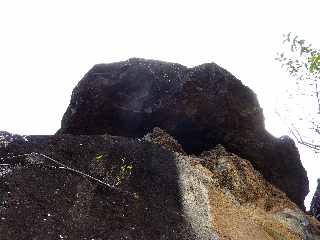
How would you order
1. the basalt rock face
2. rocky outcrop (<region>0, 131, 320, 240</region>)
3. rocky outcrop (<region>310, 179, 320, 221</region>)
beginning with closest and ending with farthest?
rocky outcrop (<region>0, 131, 320, 240</region>) < the basalt rock face < rocky outcrop (<region>310, 179, 320, 221</region>)

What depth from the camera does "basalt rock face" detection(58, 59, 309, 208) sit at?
16328mm

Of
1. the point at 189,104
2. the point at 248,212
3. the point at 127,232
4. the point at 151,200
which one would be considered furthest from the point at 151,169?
the point at 189,104

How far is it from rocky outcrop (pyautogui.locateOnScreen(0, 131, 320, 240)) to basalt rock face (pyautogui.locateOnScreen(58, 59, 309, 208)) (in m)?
2.68

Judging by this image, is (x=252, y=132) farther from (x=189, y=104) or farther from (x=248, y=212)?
(x=248, y=212)

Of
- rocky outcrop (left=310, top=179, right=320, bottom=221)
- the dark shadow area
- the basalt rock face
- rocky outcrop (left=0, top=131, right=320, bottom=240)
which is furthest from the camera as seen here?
rocky outcrop (left=310, top=179, right=320, bottom=221)

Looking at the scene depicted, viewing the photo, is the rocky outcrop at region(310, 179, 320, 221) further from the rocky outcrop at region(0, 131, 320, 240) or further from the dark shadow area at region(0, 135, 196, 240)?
the dark shadow area at region(0, 135, 196, 240)

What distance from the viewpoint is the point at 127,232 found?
9414 mm

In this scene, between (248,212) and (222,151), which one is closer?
(248,212)

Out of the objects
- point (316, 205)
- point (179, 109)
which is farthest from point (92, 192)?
point (316, 205)

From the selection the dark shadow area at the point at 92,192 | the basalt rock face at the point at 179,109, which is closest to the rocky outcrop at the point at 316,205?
the basalt rock face at the point at 179,109

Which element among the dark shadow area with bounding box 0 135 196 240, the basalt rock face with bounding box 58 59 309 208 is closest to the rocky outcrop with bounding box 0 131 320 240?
the dark shadow area with bounding box 0 135 196 240

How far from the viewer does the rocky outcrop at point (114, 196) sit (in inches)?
358

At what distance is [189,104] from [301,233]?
614 centimetres

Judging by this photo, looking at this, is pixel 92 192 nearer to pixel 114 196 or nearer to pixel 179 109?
pixel 114 196
